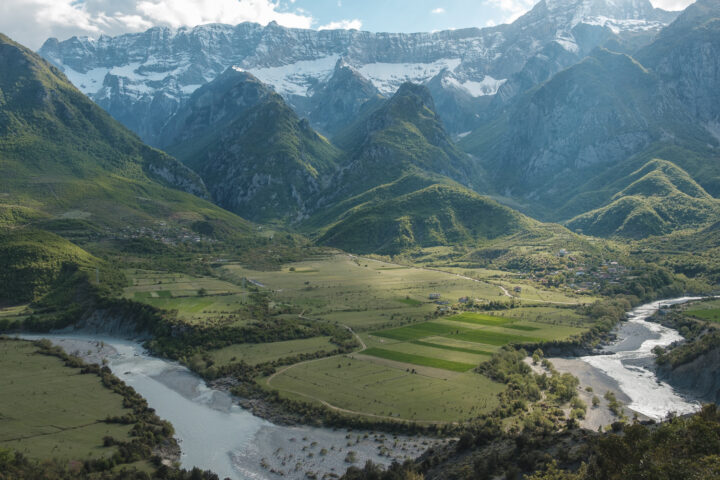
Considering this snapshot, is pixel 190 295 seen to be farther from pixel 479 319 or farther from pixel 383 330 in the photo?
pixel 479 319

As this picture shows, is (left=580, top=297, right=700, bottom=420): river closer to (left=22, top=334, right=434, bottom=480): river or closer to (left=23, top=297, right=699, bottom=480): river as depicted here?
(left=23, top=297, right=699, bottom=480): river

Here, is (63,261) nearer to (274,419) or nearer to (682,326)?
(274,419)

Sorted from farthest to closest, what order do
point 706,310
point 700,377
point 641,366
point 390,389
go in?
point 706,310 < point 641,366 < point 700,377 < point 390,389

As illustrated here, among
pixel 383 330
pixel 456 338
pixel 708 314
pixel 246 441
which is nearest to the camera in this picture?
pixel 246 441

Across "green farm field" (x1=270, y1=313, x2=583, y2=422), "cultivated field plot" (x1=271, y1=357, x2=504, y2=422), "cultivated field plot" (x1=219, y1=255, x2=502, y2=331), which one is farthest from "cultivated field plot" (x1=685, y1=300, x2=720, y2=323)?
"cultivated field plot" (x1=271, y1=357, x2=504, y2=422)

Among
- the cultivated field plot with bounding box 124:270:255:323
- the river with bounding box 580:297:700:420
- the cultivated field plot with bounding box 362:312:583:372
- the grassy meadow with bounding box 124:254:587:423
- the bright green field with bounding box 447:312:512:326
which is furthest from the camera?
the bright green field with bounding box 447:312:512:326

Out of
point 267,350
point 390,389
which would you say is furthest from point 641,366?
point 267,350
